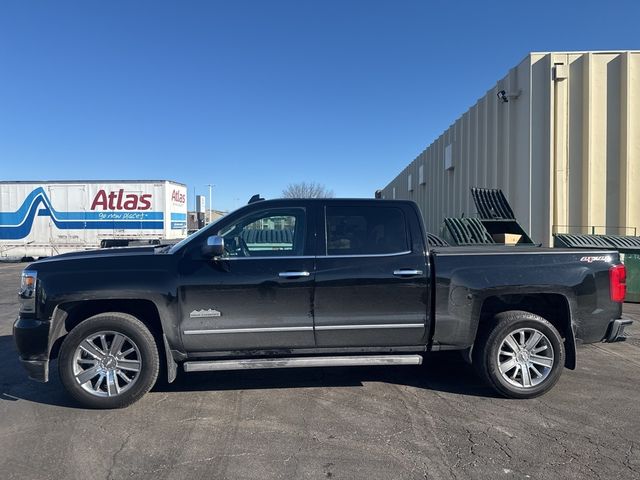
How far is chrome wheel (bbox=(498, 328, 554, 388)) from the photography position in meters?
4.48

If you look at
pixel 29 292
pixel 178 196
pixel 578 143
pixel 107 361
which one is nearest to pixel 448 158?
pixel 578 143

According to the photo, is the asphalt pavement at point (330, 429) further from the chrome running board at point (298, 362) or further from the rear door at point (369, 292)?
the rear door at point (369, 292)

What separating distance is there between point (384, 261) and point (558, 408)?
202 centimetres

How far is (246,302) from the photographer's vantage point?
14.1ft

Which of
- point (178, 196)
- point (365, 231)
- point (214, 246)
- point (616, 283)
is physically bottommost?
point (616, 283)

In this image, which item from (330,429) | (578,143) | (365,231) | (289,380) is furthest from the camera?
(578,143)

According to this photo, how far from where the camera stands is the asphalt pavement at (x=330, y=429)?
128 inches

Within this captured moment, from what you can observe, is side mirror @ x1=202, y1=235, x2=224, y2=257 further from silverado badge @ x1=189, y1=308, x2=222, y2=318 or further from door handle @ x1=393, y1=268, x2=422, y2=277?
door handle @ x1=393, y1=268, x2=422, y2=277

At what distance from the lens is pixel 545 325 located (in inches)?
176

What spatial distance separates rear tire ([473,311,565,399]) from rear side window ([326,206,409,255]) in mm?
1184

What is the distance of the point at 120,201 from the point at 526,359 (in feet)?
60.5

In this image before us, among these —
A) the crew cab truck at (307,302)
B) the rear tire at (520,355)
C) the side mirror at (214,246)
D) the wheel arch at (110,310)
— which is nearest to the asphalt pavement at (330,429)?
the rear tire at (520,355)

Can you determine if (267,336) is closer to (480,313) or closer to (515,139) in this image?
(480,313)

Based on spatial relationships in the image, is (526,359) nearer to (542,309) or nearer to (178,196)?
(542,309)
